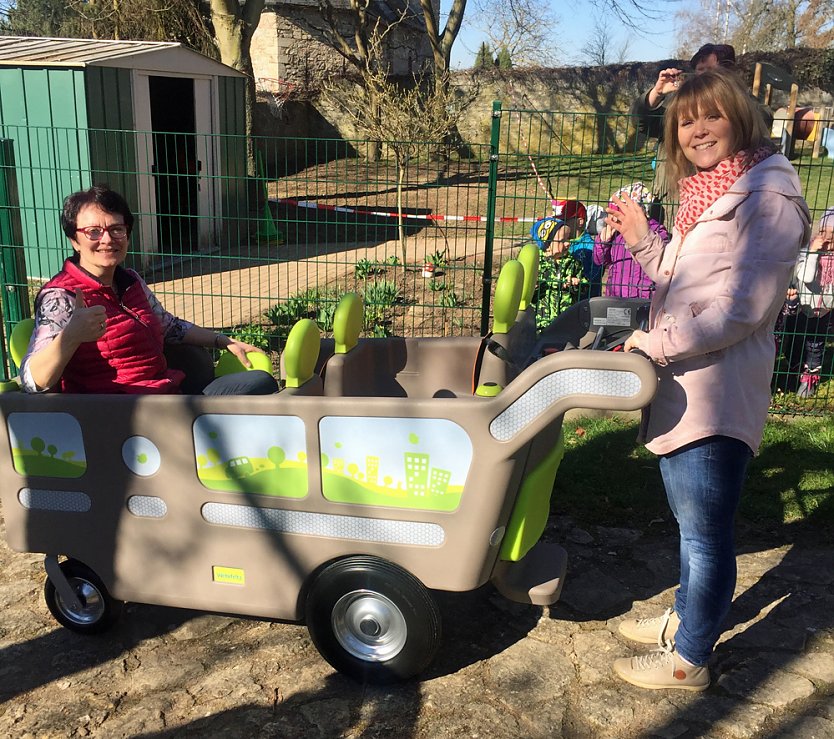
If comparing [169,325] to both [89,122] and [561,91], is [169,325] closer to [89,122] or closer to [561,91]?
[89,122]

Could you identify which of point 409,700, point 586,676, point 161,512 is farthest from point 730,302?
point 161,512

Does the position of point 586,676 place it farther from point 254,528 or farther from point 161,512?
point 161,512

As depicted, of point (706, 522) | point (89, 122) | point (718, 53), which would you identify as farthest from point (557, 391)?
point (89, 122)

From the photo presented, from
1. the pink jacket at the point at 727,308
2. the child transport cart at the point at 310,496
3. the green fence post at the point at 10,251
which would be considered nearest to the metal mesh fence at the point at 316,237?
the green fence post at the point at 10,251

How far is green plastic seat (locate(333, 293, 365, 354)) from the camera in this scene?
311 centimetres

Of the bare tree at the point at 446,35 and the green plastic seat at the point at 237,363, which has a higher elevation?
the bare tree at the point at 446,35

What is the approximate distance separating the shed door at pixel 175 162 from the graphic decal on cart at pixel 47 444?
456 cm

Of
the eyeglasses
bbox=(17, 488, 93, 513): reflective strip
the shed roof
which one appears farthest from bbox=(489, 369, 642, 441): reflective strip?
the shed roof

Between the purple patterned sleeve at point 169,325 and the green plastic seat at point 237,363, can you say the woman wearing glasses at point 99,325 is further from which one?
the green plastic seat at point 237,363

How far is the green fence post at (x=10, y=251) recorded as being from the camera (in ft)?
17.2

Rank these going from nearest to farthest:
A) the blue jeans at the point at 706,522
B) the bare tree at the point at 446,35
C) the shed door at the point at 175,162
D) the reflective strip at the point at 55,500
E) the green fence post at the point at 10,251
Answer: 1. the blue jeans at the point at 706,522
2. the reflective strip at the point at 55,500
3. the green fence post at the point at 10,251
4. the shed door at the point at 175,162
5. the bare tree at the point at 446,35

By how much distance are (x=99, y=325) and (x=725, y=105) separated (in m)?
1.94

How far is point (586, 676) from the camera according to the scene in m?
2.79

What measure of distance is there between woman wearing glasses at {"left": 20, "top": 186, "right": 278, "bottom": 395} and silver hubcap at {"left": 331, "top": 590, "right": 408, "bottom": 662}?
87cm
